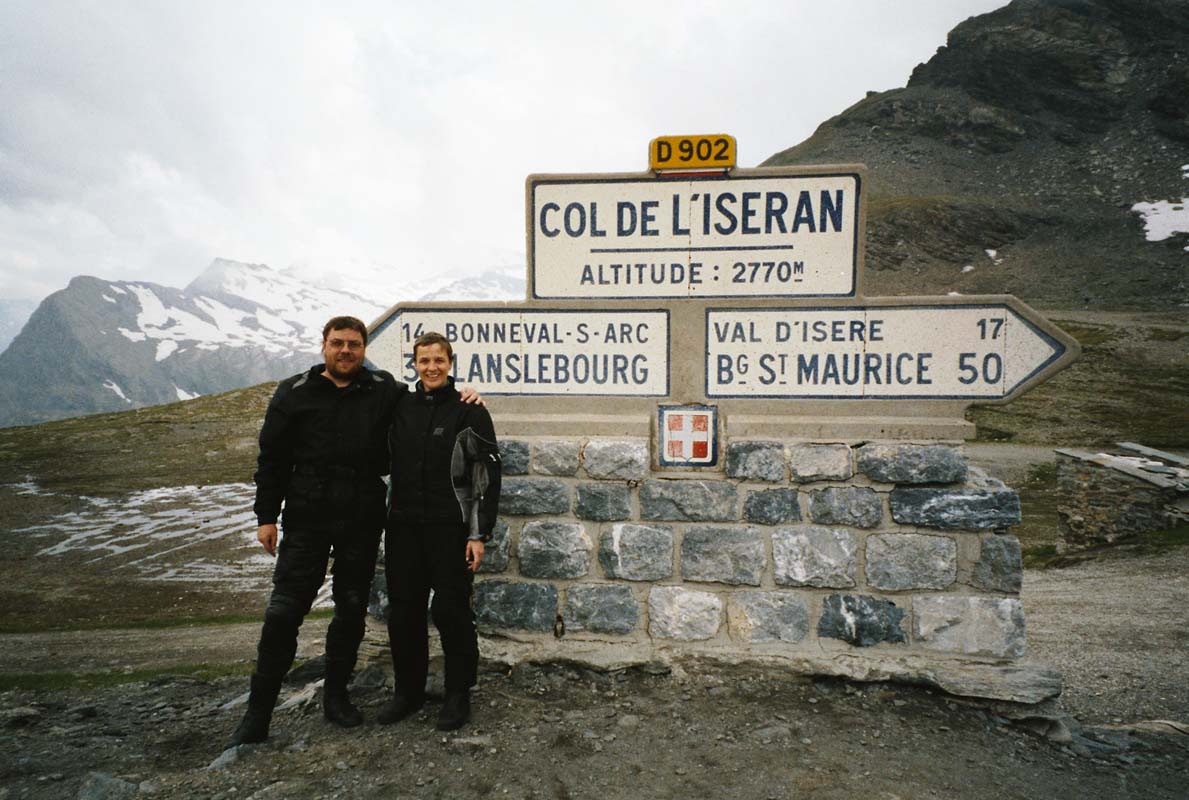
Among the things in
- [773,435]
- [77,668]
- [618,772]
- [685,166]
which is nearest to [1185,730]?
[773,435]

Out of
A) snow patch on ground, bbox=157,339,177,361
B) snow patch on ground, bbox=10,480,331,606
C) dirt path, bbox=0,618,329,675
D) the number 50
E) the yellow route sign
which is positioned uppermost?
snow patch on ground, bbox=157,339,177,361

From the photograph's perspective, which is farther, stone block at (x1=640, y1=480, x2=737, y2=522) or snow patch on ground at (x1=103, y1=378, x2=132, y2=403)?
snow patch on ground at (x1=103, y1=378, x2=132, y2=403)

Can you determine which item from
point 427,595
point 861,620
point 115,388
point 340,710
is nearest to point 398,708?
point 340,710

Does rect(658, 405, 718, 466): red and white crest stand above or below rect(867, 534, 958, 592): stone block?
above

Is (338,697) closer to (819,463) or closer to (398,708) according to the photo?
(398,708)

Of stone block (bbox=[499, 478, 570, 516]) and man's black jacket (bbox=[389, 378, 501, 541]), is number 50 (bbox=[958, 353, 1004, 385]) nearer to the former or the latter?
stone block (bbox=[499, 478, 570, 516])

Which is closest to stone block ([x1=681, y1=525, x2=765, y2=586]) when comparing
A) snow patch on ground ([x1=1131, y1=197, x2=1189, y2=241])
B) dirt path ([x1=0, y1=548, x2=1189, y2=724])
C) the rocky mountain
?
dirt path ([x1=0, y1=548, x2=1189, y2=724])

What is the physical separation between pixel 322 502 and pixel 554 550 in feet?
4.38

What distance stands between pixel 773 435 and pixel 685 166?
1.69 meters

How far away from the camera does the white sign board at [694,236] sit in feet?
11.8

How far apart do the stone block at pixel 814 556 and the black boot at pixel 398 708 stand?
212 centimetres

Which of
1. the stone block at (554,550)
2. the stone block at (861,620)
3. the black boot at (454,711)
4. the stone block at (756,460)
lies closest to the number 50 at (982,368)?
the stone block at (756,460)

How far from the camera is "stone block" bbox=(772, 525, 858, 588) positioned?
3439 millimetres

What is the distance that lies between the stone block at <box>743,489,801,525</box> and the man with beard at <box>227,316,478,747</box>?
171cm
